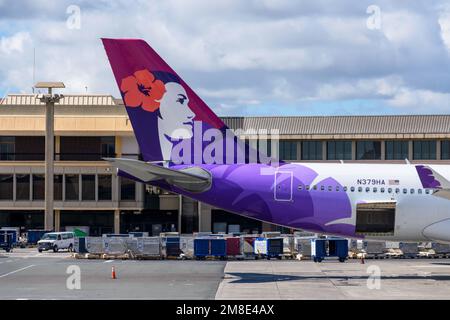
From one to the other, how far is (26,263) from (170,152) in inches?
627

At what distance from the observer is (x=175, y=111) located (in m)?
35.5

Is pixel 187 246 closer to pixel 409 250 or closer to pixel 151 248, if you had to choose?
pixel 151 248

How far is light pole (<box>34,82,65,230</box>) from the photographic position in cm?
8006

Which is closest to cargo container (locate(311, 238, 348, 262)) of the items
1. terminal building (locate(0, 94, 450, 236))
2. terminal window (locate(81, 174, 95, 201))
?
terminal building (locate(0, 94, 450, 236))

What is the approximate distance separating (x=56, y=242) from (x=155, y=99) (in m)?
35.1

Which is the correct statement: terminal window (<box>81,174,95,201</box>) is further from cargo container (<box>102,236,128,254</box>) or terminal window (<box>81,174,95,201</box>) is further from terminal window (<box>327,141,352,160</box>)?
cargo container (<box>102,236,128,254</box>)

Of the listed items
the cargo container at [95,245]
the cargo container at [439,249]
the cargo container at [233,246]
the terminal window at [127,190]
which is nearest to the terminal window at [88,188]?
the terminal window at [127,190]

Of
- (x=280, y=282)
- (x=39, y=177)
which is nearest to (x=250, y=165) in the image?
(x=280, y=282)

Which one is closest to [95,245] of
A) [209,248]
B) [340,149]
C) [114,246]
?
[114,246]

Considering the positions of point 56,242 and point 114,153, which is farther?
point 114,153

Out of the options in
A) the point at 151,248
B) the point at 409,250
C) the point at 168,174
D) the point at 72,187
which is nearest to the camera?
the point at 168,174

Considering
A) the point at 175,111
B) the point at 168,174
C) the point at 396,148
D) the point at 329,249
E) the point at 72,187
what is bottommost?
the point at 329,249

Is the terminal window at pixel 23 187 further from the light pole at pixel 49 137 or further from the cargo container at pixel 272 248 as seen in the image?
the cargo container at pixel 272 248

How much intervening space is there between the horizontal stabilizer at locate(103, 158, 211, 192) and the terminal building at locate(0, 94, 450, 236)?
164ft
